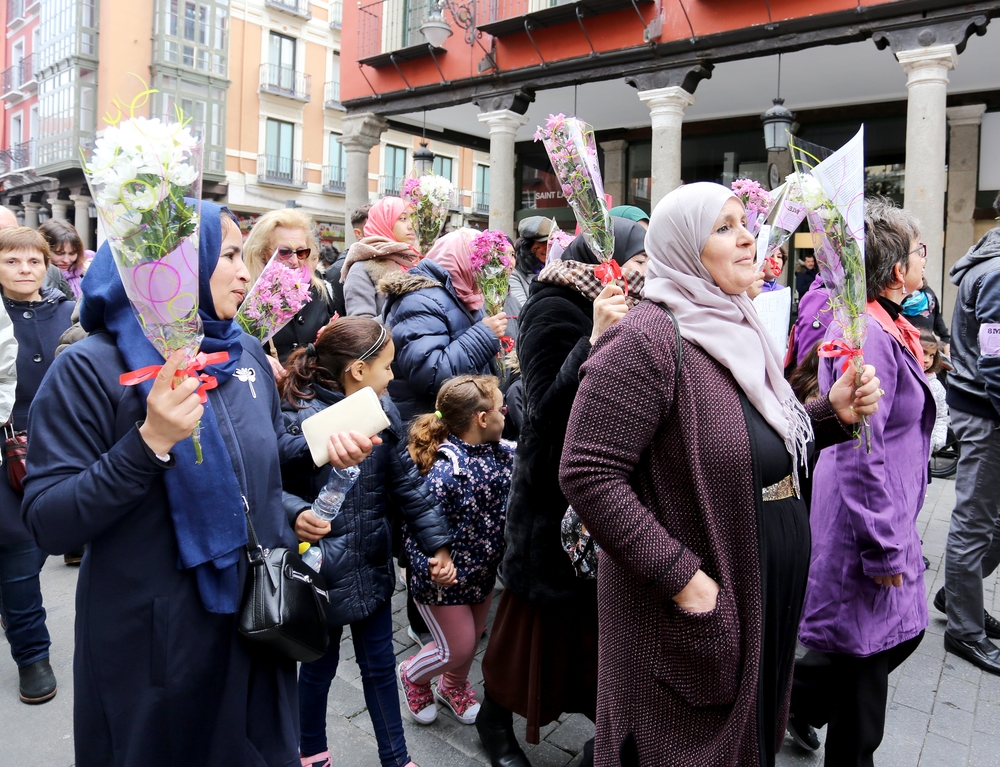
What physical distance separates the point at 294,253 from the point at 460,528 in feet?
6.53

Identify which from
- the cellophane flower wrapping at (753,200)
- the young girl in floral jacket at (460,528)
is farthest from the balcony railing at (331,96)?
the young girl in floral jacket at (460,528)

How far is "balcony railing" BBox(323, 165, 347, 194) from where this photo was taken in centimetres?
A: 3095

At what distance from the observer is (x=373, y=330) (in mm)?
2801

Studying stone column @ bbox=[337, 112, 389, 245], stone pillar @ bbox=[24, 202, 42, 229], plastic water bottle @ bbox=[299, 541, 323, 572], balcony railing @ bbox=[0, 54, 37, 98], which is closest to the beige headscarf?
plastic water bottle @ bbox=[299, 541, 323, 572]

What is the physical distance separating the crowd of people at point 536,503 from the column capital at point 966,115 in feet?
30.1

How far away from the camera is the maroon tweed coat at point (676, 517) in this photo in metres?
1.75

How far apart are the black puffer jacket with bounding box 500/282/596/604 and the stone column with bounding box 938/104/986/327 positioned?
10891 mm

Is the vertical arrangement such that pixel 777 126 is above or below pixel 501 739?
above

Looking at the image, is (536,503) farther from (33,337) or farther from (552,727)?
(33,337)

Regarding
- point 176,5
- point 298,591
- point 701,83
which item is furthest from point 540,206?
point 176,5

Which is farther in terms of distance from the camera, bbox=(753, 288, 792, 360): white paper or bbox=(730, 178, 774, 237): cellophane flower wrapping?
bbox=(730, 178, 774, 237): cellophane flower wrapping

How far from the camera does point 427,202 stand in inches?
183

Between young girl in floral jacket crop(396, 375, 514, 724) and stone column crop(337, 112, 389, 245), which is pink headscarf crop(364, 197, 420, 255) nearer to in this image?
young girl in floral jacket crop(396, 375, 514, 724)

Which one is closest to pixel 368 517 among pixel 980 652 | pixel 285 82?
pixel 980 652
